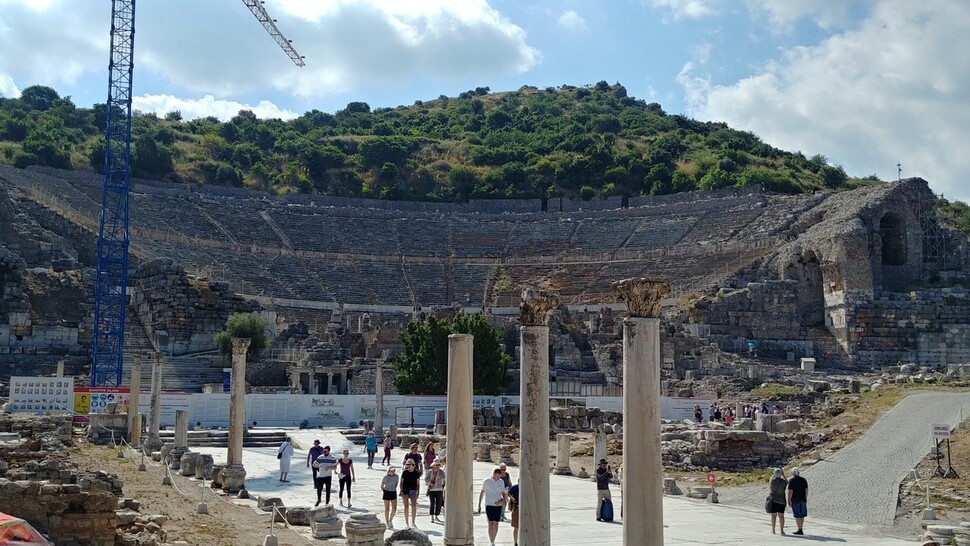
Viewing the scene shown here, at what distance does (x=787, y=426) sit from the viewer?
29.8 m

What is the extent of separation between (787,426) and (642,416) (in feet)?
68.9

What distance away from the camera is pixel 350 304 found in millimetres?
57219

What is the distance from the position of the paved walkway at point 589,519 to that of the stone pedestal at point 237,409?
32.1 inches

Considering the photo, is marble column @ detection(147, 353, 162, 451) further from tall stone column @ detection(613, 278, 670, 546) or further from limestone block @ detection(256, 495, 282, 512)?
tall stone column @ detection(613, 278, 670, 546)

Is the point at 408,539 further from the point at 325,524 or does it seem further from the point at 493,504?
the point at 325,524

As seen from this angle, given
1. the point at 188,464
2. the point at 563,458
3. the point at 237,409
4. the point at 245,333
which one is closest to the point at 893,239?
the point at 245,333

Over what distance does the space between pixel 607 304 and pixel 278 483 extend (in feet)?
115

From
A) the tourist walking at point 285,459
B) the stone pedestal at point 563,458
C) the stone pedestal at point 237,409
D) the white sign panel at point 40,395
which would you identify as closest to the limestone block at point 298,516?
the stone pedestal at point 237,409

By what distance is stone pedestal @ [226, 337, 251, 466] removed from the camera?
68.9 feet

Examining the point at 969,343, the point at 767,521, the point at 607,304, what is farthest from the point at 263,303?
the point at 767,521

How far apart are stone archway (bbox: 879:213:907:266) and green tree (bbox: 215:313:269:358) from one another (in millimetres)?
35514

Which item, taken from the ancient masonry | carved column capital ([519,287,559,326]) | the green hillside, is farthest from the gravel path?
the green hillside

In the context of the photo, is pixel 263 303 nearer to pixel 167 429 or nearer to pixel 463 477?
pixel 167 429

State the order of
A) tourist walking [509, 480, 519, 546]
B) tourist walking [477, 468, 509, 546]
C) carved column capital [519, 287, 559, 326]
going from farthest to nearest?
tourist walking [477, 468, 509, 546], tourist walking [509, 480, 519, 546], carved column capital [519, 287, 559, 326]
